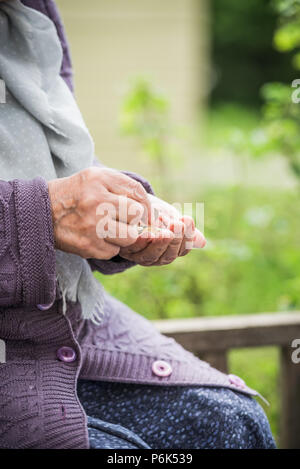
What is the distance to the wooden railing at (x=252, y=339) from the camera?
4.78ft

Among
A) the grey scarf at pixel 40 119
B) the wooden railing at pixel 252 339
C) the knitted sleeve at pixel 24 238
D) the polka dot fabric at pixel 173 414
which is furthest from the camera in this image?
the wooden railing at pixel 252 339

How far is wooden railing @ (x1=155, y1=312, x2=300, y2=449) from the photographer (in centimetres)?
146

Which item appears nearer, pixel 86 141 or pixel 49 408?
pixel 49 408

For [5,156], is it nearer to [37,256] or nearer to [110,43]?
[37,256]

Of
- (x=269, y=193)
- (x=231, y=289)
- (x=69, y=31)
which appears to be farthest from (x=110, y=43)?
(x=231, y=289)

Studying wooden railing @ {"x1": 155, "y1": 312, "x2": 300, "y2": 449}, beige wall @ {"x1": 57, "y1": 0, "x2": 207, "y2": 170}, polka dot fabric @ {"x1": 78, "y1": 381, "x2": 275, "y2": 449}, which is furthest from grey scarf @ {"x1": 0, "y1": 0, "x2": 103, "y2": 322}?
beige wall @ {"x1": 57, "y1": 0, "x2": 207, "y2": 170}

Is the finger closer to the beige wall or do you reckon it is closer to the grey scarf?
the grey scarf

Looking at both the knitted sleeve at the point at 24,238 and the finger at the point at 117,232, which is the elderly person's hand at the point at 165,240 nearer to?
the finger at the point at 117,232

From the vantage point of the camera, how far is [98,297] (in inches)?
39.1

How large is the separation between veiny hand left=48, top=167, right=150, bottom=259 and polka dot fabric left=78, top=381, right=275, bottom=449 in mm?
337

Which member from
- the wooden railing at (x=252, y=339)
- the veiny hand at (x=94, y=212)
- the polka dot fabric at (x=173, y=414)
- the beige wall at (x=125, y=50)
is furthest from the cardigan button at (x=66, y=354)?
the beige wall at (x=125, y=50)

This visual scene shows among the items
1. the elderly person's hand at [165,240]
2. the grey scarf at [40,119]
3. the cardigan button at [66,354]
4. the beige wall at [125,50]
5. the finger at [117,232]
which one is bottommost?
the beige wall at [125,50]

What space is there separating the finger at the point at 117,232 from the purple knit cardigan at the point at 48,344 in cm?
7

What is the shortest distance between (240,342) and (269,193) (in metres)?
1.70
